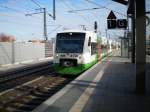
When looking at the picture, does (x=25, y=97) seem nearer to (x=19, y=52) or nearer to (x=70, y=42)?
(x=70, y=42)

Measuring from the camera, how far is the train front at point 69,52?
57.7 feet

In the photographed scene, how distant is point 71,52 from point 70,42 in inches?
29.6

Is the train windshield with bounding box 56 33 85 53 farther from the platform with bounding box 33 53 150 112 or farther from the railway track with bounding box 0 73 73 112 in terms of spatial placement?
the platform with bounding box 33 53 150 112

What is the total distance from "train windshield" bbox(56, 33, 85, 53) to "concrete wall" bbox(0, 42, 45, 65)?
12623 mm

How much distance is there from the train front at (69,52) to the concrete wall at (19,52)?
12747 mm

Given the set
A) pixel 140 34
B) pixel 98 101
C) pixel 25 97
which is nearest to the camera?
pixel 98 101

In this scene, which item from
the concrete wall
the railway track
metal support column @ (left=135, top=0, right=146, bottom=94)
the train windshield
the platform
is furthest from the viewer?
the concrete wall

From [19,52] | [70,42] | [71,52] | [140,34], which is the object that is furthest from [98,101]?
[19,52]

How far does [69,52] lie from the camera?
17906mm

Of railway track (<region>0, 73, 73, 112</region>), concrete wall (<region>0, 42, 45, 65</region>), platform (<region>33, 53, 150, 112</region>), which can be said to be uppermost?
concrete wall (<region>0, 42, 45, 65</region>)

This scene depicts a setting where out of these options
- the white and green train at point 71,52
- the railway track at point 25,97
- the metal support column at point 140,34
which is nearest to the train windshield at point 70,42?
the white and green train at point 71,52

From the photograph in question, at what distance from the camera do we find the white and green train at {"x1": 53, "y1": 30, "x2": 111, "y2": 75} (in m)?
17.6

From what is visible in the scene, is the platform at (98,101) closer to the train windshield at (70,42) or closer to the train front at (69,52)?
the train front at (69,52)

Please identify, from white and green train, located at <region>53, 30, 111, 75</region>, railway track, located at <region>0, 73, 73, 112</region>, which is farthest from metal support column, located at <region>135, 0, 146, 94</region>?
white and green train, located at <region>53, 30, 111, 75</region>
